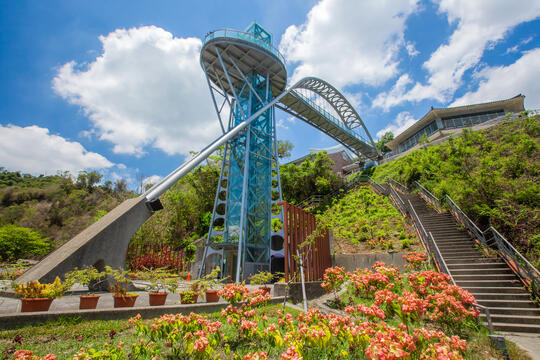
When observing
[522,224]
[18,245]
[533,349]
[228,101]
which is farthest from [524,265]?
Answer: [18,245]

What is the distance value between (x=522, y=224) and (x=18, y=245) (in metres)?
29.3

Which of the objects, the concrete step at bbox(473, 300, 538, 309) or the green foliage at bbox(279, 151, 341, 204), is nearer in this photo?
the concrete step at bbox(473, 300, 538, 309)

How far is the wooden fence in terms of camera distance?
868 cm

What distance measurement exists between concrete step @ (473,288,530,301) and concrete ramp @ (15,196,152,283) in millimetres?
9949

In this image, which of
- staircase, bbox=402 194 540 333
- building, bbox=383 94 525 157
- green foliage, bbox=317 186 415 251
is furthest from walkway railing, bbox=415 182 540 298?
building, bbox=383 94 525 157

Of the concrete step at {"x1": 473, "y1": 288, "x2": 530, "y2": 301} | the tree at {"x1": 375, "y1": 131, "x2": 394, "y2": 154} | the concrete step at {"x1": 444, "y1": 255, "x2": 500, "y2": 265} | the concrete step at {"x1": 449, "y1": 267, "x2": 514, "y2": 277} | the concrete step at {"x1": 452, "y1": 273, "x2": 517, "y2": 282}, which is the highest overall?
the tree at {"x1": 375, "y1": 131, "x2": 394, "y2": 154}

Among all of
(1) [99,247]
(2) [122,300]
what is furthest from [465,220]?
(1) [99,247]

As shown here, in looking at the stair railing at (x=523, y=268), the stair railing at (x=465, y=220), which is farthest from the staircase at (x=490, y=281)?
the stair railing at (x=465, y=220)

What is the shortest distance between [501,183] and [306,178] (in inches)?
638

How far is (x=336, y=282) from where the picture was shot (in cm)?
716

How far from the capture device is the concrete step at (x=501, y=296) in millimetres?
6570

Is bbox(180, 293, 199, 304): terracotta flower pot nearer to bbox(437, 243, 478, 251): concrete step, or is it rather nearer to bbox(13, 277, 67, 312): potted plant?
bbox(13, 277, 67, 312): potted plant

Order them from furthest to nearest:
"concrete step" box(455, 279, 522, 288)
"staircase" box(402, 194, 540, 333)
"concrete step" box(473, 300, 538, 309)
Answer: "concrete step" box(455, 279, 522, 288) → "concrete step" box(473, 300, 538, 309) → "staircase" box(402, 194, 540, 333)

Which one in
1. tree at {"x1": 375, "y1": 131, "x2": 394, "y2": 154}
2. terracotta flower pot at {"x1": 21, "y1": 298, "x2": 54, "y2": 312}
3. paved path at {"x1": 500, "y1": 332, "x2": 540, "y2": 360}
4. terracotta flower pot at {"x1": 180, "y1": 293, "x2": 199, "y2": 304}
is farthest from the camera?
tree at {"x1": 375, "y1": 131, "x2": 394, "y2": 154}
